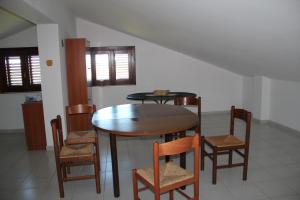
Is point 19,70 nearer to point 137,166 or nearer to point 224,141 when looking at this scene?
point 137,166

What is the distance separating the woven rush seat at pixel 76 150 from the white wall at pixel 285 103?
3802 millimetres

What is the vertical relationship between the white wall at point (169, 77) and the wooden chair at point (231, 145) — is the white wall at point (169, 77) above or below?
above

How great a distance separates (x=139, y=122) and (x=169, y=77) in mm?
3773

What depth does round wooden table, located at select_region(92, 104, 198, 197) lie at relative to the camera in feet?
7.69

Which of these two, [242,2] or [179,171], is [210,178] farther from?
[242,2]

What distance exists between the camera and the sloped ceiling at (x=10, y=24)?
3724mm

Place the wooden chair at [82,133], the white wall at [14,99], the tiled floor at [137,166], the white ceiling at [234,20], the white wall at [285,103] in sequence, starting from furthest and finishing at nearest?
1. the white wall at [14,99]
2. the white wall at [285,103]
3. the wooden chair at [82,133]
4. the tiled floor at [137,166]
5. the white ceiling at [234,20]

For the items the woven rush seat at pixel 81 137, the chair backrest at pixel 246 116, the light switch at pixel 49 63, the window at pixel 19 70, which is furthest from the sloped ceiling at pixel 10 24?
the chair backrest at pixel 246 116

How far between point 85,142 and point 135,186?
1.09 m

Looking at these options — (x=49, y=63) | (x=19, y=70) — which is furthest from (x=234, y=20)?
(x=19, y=70)

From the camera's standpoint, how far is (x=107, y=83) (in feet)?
20.3

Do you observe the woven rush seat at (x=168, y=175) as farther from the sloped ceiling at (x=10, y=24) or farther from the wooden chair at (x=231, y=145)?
the sloped ceiling at (x=10, y=24)

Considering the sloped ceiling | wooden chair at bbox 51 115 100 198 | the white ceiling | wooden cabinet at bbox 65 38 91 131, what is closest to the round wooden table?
wooden chair at bbox 51 115 100 198

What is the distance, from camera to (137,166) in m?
3.41
